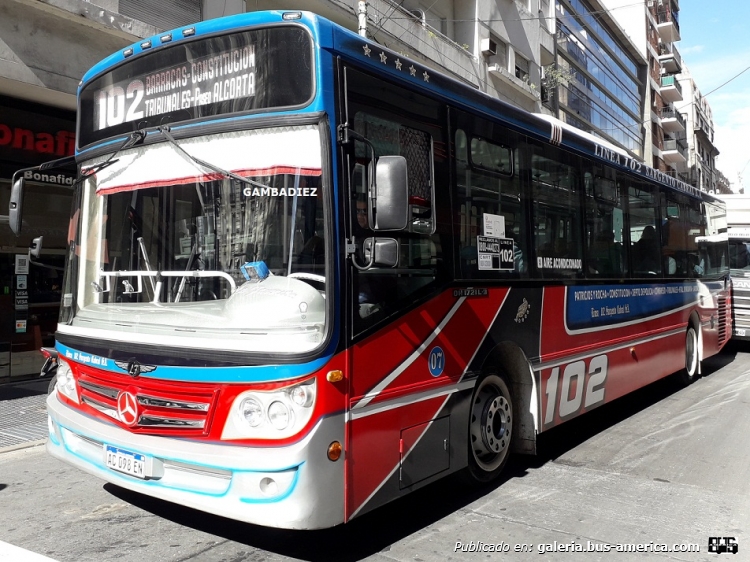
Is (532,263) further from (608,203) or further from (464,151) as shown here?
(608,203)

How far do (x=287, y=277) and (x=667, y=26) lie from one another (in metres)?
60.7

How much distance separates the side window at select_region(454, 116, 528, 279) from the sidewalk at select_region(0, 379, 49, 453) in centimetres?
515

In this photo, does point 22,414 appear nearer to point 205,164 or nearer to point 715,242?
point 205,164

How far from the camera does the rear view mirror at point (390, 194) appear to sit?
3648mm

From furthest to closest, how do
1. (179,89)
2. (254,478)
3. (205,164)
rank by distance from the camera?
(179,89), (205,164), (254,478)

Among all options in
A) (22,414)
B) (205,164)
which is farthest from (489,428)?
(22,414)

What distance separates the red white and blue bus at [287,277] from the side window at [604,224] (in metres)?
1.66

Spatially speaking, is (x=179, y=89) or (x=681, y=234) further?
(x=681, y=234)

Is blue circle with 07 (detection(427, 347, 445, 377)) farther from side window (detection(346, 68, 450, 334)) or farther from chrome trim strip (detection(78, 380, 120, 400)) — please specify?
chrome trim strip (detection(78, 380, 120, 400))

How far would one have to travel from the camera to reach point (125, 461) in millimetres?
3951

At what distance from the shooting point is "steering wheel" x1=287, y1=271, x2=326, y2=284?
11.9ft

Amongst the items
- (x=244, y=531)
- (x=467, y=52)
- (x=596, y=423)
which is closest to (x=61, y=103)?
(x=244, y=531)

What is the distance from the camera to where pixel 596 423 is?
7859mm

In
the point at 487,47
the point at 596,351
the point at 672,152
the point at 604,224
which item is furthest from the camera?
the point at 672,152
